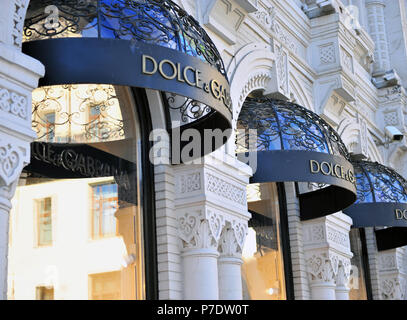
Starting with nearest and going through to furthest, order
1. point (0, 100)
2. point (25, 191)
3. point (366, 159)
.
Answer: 1. point (0, 100)
2. point (25, 191)
3. point (366, 159)

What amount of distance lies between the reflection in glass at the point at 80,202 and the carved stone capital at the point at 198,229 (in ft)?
1.84

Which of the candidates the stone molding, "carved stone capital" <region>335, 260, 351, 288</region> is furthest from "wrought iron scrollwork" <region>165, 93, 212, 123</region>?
"carved stone capital" <region>335, 260, 351, 288</region>

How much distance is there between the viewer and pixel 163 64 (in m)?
7.70

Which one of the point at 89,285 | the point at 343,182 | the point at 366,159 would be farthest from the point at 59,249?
the point at 366,159

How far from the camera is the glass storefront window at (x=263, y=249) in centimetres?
1206

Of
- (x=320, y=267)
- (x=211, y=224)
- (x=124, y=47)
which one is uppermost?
(x=124, y=47)

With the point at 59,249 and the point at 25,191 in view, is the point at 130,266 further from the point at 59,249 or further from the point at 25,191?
the point at 25,191

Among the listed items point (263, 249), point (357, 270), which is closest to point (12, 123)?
point (263, 249)

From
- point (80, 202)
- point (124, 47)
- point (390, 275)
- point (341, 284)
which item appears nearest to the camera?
point (124, 47)

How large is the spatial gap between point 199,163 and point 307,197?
14.5 feet

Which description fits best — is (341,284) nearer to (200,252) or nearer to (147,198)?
(200,252)

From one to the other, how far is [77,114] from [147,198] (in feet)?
4.66

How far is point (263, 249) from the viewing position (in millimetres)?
12570

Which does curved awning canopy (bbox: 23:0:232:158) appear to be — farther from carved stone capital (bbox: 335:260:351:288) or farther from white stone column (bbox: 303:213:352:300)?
carved stone capital (bbox: 335:260:351:288)
